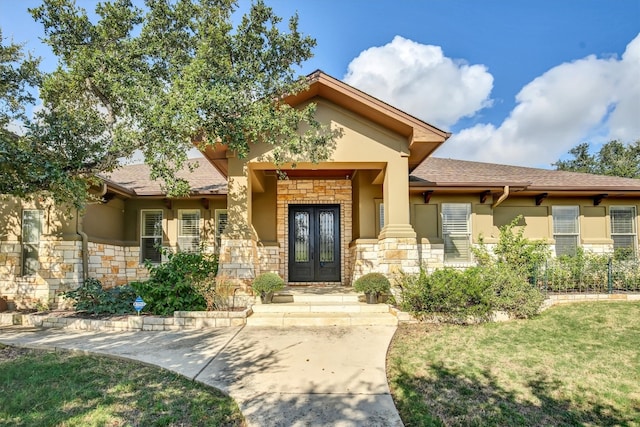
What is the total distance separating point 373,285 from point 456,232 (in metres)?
4.56

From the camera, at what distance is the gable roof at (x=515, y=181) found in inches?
427

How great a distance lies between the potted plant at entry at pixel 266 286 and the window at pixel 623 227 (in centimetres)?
1055

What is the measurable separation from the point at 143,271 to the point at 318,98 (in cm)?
758

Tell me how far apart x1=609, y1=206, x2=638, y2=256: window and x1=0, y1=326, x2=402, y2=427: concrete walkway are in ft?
30.7

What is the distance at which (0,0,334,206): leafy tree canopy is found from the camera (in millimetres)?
6809

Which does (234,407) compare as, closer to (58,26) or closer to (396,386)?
(396,386)

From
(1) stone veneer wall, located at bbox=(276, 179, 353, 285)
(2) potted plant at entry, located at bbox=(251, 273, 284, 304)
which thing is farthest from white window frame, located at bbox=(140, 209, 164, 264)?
(2) potted plant at entry, located at bbox=(251, 273, 284, 304)

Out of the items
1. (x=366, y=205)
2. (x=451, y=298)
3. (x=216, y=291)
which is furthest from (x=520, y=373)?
(x=366, y=205)

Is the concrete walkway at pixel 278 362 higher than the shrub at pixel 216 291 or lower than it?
lower

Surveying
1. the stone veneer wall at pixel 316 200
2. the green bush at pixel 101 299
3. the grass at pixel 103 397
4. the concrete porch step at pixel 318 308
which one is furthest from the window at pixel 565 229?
the green bush at pixel 101 299

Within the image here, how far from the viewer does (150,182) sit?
12711 mm

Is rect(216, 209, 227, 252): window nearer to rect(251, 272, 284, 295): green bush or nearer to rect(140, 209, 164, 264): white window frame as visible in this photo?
rect(140, 209, 164, 264): white window frame

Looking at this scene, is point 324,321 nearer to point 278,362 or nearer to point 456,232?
point 278,362

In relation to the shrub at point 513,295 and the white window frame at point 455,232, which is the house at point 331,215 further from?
the shrub at point 513,295
